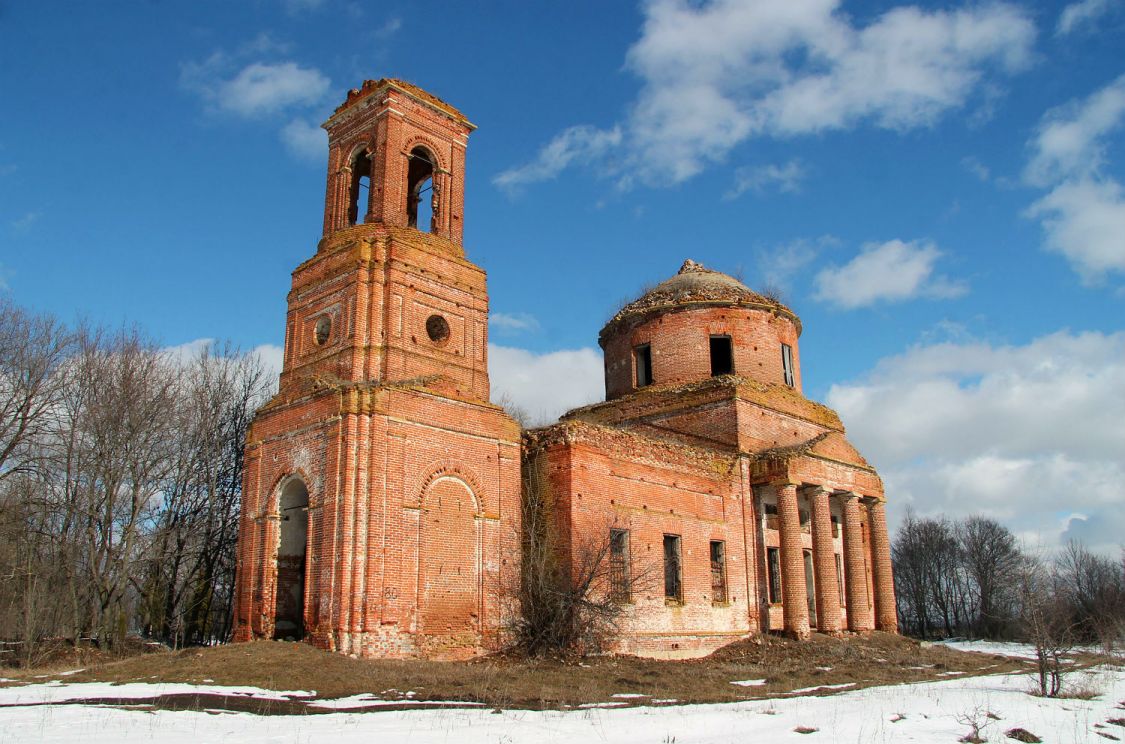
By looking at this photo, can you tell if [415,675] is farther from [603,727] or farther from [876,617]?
[876,617]

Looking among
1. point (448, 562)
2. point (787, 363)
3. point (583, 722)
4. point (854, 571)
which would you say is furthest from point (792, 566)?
point (583, 722)

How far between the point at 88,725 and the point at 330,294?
1114 cm

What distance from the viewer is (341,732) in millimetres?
8961

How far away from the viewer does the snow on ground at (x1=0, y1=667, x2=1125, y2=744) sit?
874cm

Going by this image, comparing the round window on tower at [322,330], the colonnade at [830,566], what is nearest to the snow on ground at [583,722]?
the round window on tower at [322,330]

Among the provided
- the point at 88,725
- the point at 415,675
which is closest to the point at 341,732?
the point at 88,725

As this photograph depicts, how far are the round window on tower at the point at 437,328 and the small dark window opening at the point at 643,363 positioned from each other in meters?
9.61

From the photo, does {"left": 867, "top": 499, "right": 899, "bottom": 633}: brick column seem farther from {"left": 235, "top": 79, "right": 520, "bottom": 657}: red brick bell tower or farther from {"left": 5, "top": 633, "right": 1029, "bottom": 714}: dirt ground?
{"left": 235, "top": 79, "right": 520, "bottom": 657}: red brick bell tower

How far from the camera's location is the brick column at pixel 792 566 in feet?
72.9

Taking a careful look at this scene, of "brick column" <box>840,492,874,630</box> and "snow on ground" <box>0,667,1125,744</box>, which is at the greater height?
"brick column" <box>840,492,874,630</box>

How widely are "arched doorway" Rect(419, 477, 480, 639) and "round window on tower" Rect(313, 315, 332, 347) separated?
13.7ft

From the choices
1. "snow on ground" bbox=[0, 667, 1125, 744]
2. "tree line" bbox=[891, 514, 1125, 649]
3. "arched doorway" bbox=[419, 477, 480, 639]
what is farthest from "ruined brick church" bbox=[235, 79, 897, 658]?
"tree line" bbox=[891, 514, 1125, 649]

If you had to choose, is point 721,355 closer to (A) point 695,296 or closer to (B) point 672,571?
(A) point 695,296

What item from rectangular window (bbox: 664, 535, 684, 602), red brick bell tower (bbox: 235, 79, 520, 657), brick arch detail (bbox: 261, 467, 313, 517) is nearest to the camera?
red brick bell tower (bbox: 235, 79, 520, 657)
